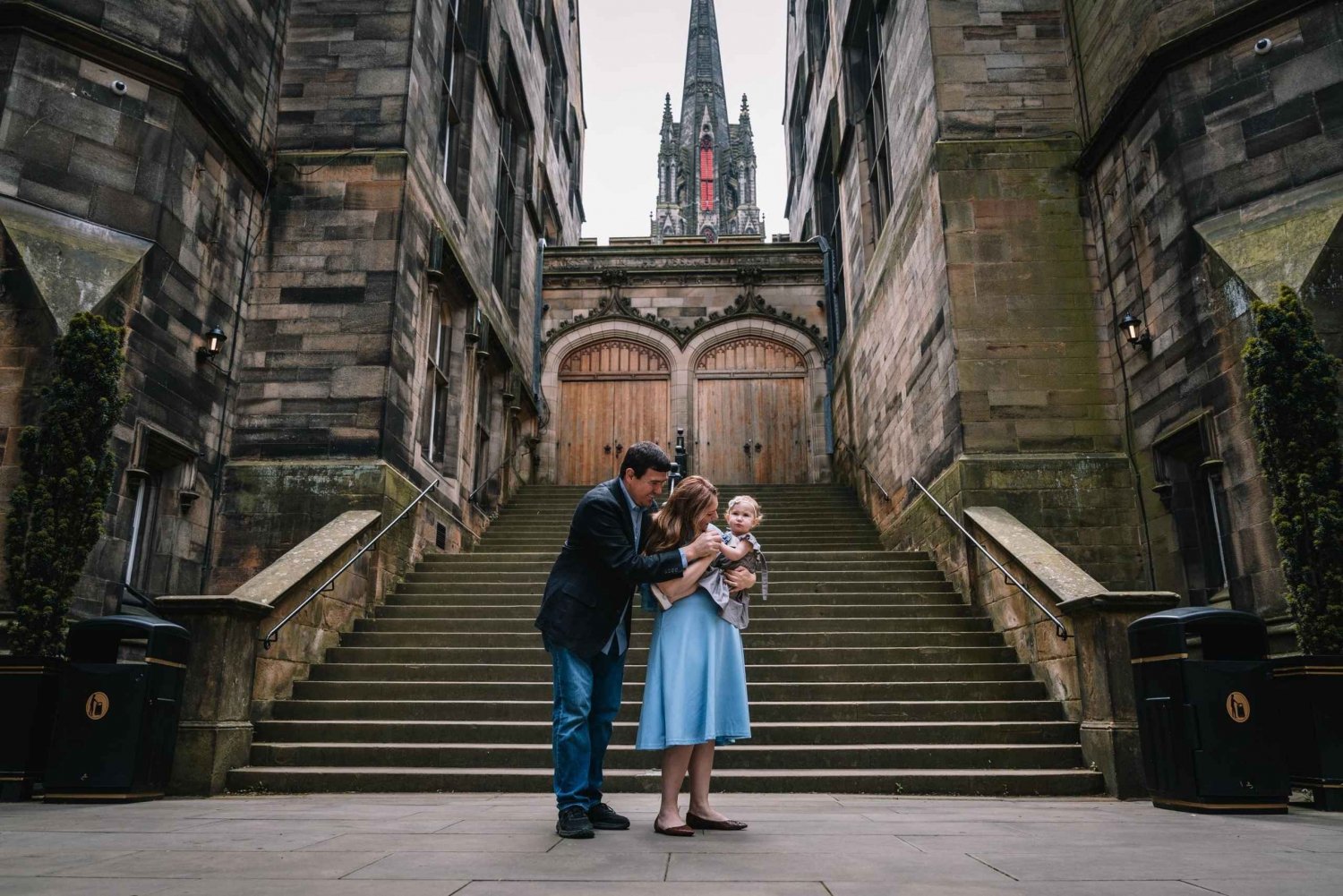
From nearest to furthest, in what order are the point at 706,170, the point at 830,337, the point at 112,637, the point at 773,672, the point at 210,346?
the point at 112,637, the point at 773,672, the point at 210,346, the point at 830,337, the point at 706,170

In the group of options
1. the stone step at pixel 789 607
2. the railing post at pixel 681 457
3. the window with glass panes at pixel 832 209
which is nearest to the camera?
the stone step at pixel 789 607

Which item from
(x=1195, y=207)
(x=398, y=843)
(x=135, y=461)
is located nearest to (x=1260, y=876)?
(x=398, y=843)

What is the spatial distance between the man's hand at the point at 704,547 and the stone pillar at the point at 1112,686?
3.57 m

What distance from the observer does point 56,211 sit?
7887 mm

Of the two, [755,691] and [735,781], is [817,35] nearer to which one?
[755,691]

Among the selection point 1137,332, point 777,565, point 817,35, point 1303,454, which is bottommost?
point 777,565

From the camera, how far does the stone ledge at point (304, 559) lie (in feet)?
22.7

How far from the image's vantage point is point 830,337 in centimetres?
1827

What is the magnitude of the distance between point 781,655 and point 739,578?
4.38m

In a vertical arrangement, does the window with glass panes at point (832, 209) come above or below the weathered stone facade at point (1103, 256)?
above

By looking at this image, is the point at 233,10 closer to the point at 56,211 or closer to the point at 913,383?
the point at 56,211

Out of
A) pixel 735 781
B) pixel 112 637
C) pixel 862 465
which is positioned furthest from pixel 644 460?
pixel 862 465

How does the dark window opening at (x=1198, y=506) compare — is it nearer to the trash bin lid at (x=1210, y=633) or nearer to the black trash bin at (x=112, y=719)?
the trash bin lid at (x=1210, y=633)

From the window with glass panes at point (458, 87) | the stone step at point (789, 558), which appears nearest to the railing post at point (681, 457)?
the stone step at point (789, 558)
